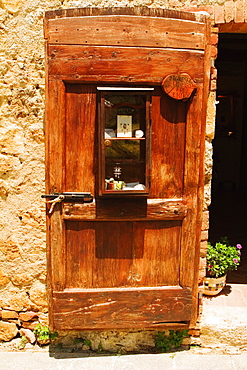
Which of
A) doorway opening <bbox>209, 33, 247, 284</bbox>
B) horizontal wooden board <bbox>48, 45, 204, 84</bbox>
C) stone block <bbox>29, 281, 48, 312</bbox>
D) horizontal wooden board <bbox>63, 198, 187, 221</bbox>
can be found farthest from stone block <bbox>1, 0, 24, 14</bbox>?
doorway opening <bbox>209, 33, 247, 284</bbox>

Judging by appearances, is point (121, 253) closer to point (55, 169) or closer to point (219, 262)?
point (55, 169)

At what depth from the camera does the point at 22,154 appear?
10.2 ft

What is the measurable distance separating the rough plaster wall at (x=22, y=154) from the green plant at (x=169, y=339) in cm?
109

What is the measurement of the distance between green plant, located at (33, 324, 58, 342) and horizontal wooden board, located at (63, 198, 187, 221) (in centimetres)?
117

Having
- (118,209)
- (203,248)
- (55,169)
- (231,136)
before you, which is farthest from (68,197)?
(231,136)

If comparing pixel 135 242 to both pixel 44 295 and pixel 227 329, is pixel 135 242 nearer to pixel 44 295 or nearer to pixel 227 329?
pixel 44 295

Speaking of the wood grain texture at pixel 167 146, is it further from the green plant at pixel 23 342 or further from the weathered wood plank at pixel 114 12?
the green plant at pixel 23 342

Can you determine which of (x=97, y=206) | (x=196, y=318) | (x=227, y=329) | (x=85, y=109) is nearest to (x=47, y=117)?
(x=85, y=109)

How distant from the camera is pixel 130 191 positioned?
110 inches

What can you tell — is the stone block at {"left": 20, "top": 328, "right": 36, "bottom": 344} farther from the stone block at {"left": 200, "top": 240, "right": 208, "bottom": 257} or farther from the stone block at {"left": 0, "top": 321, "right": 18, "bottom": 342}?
the stone block at {"left": 200, "top": 240, "right": 208, "bottom": 257}

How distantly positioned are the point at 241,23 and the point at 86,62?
1375 mm

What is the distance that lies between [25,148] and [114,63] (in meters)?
1.06

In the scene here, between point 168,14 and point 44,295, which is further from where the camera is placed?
point 44,295

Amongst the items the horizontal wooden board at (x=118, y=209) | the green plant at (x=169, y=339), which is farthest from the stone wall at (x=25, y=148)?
the green plant at (x=169, y=339)
